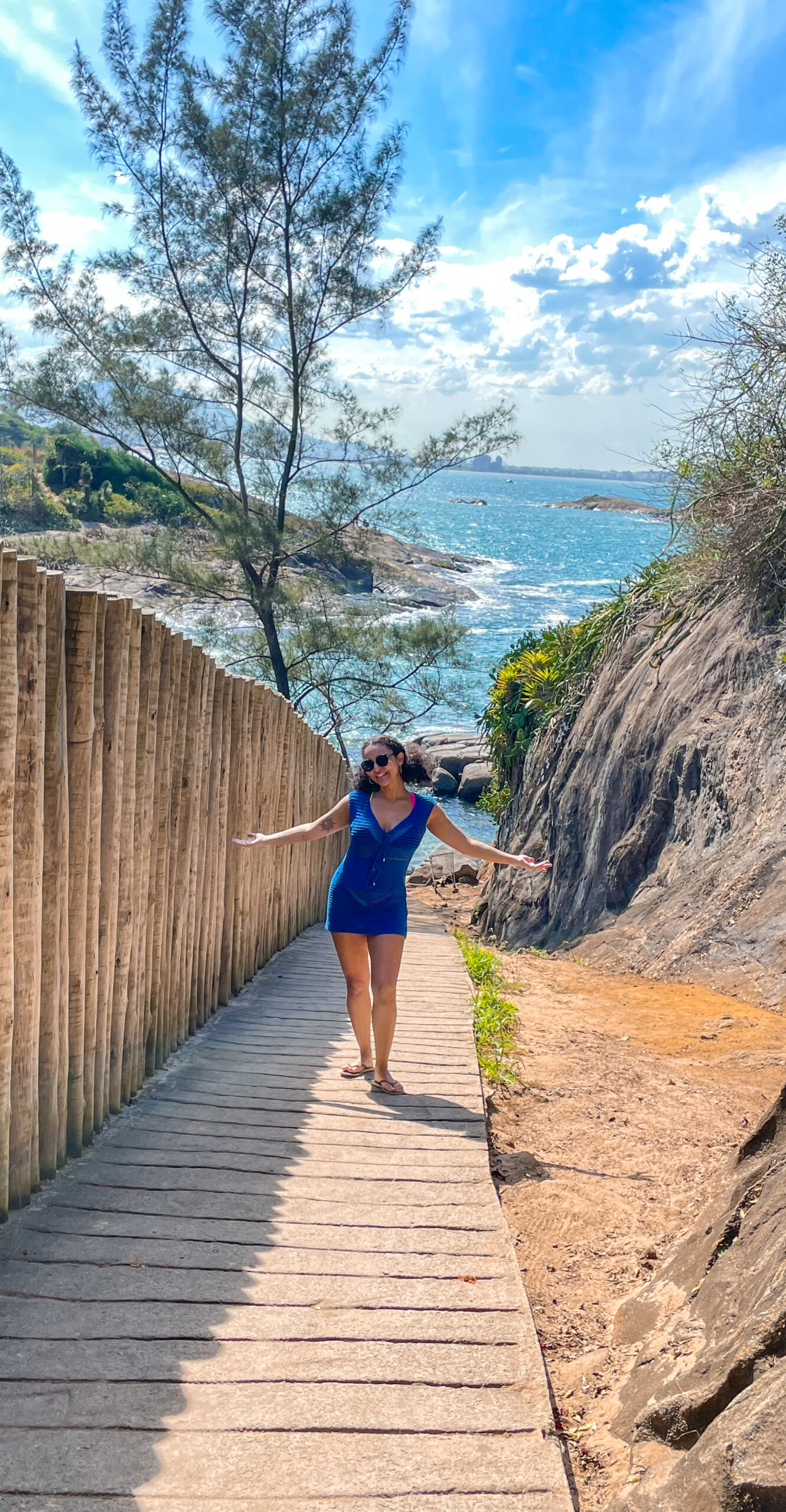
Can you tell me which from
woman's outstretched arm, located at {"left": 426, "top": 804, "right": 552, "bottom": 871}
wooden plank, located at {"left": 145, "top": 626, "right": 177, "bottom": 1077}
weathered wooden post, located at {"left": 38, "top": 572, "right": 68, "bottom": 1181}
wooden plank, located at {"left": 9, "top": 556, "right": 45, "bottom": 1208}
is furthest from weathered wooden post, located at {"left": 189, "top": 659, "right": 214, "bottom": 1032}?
wooden plank, located at {"left": 9, "top": 556, "right": 45, "bottom": 1208}

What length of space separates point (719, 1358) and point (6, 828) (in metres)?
2.25

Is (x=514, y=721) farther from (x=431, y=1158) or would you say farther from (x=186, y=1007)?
(x=431, y=1158)

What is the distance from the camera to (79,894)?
161 inches

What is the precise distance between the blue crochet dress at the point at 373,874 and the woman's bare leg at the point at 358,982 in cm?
7

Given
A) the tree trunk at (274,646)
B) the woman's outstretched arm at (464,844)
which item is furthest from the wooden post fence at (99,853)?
the tree trunk at (274,646)

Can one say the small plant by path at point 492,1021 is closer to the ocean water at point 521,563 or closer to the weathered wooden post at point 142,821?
the weathered wooden post at point 142,821

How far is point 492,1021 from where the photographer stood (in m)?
6.85

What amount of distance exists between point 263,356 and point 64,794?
1486 centimetres

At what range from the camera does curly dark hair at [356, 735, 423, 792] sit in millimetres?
5355

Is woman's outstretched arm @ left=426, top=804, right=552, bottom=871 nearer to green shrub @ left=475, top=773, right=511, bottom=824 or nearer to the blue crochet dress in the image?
the blue crochet dress

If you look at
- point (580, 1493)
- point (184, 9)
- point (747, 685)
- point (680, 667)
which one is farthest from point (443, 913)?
point (580, 1493)

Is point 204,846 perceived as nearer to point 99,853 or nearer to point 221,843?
point 221,843

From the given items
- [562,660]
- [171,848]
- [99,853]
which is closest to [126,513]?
[562,660]

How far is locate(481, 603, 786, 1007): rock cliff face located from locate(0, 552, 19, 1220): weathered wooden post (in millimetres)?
5229
